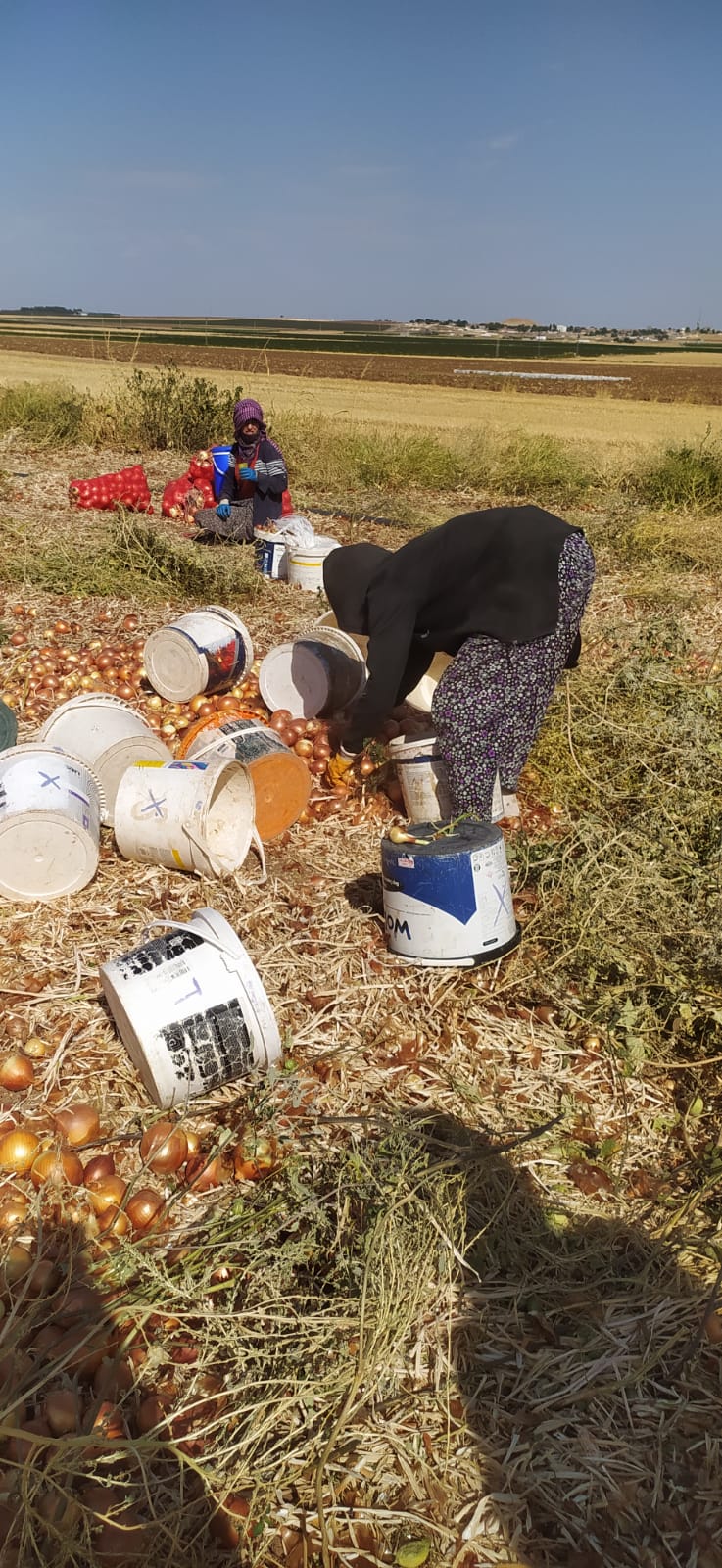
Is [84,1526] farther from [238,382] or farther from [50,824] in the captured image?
[238,382]

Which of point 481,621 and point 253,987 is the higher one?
point 481,621

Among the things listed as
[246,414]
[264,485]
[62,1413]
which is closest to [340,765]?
[62,1413]

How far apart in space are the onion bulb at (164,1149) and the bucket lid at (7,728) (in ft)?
8.32

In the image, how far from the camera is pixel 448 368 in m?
53.2

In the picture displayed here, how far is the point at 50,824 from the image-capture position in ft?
12.3

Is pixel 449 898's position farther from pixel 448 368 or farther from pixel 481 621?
pixel 448 368

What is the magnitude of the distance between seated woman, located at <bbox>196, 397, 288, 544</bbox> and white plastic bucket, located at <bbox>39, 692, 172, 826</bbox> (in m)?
4.43

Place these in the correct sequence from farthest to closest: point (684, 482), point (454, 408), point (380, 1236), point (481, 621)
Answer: point (454, 408) → point (684, 482) → point (481, 621) → point (380, 1236)

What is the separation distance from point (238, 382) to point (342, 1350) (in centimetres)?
3184

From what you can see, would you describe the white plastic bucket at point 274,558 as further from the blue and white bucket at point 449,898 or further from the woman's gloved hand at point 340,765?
the blue and white bucket at point 449,898

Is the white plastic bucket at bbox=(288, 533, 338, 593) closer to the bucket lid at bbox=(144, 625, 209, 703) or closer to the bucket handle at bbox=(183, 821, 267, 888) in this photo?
the bucket lid at bbox=(144, 625, 209, 703)

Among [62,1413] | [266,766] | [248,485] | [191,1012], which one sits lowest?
[62,1413]

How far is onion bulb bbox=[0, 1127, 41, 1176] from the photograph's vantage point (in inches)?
109

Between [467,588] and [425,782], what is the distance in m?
0.89
